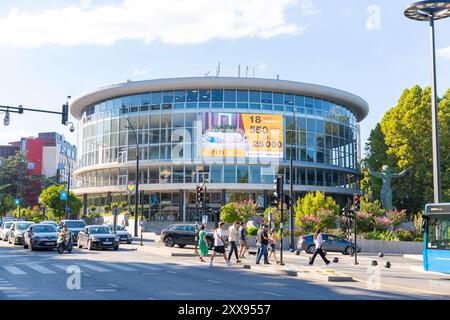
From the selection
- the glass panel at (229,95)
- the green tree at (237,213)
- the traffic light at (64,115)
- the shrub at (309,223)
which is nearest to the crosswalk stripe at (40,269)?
the traffic light at (64,115)

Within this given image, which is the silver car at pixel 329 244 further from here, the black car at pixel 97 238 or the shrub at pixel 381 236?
the black car at pixel 97 238

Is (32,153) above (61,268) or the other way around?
above

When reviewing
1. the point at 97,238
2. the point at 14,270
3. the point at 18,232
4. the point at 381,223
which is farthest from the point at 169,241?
the point at 14,270

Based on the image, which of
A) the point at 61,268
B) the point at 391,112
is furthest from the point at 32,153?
the point at 61,268

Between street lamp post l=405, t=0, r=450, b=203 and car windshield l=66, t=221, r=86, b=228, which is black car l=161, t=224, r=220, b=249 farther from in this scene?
street lamp post l=405, t=0, r=450, b=203

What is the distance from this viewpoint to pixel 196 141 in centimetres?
6069

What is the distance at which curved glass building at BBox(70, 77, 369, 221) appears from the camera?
2376 inches

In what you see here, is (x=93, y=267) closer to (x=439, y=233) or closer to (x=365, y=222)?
(x=439, y=233)

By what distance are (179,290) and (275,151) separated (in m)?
48.0

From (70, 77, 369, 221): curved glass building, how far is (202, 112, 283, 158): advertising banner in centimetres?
12

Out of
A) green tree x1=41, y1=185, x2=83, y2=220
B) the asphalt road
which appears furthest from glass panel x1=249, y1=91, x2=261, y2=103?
the asphalt road

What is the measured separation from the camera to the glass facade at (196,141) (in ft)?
200

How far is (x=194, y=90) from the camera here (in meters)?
62.9
